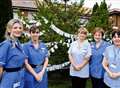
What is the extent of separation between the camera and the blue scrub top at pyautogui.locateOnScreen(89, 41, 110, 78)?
753 cm

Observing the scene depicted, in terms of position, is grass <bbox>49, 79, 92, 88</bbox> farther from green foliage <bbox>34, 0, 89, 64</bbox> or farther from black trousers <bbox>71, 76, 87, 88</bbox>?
black trousers <bbox>71, 76, 87, 88</bbox>

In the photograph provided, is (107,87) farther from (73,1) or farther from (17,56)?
(73,1)

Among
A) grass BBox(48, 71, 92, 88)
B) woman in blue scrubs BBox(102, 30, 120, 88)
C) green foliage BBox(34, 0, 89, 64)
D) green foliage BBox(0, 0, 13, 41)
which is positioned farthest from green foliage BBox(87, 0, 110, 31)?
woman in blue scrubs BBox(102, 30, 120, 88)

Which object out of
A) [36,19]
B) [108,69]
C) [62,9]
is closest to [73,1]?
[62,9]

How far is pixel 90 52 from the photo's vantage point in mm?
7566

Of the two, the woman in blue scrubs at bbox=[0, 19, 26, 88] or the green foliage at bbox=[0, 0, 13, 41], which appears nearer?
the woman in blue scrubs at bbox=[0, 19, 26, 88]

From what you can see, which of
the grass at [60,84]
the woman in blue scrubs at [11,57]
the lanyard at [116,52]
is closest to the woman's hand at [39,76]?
the woman in blue scrubs at [11,57]

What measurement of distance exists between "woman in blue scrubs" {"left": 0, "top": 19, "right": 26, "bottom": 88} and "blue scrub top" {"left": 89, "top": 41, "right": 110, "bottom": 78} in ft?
6.95

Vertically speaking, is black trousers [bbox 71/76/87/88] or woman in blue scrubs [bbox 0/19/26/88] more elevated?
woman in blue scrubs [bbox 0/19/26/88]

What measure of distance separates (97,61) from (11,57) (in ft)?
7.63

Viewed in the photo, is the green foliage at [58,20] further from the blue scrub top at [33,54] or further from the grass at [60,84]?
the blue scrub top at [33,54]

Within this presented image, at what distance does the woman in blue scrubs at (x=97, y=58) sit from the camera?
750 centimetres

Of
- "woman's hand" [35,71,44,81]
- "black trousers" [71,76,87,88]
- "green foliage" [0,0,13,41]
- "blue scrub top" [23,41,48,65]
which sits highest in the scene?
"green foliage" [0,0,13,41]

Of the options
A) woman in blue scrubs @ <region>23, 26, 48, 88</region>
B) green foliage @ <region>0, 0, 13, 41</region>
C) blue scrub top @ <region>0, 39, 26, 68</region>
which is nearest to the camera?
blue scrub top @ <region>0, 39, 26, 68</region>
